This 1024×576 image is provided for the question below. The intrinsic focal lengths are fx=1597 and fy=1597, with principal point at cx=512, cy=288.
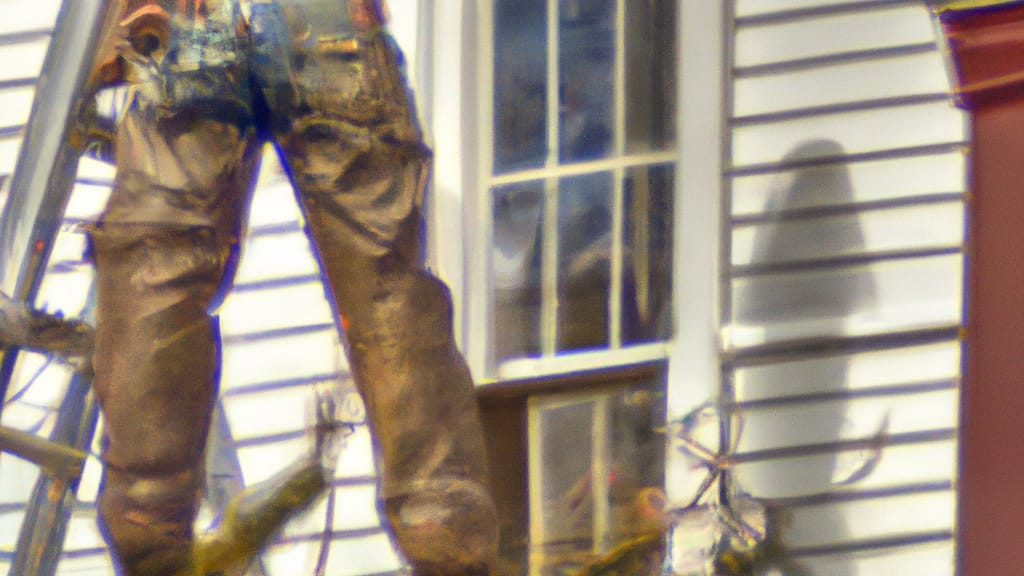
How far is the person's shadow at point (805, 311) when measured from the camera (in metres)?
1.63

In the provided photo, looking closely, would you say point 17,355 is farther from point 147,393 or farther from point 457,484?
point 457,484

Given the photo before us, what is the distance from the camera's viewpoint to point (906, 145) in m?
1.68

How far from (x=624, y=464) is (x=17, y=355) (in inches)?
27.9

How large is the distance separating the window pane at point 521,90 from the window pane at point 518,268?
0.04 m

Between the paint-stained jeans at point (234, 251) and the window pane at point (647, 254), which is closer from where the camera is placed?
the paint-stained jeans at point (234, 251)

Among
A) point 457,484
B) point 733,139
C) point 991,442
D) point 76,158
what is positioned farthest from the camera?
point 76,158

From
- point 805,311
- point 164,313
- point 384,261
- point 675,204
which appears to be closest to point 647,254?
point 675,204

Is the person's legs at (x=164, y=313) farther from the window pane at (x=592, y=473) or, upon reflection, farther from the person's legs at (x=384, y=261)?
the window pane at (x=592, y=473)

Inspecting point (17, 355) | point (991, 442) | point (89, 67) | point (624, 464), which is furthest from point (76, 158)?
point (991, 442)

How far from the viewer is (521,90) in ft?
5.79

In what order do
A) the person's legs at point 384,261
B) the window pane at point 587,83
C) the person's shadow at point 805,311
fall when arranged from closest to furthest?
the person's legs at point 384,261 → the person's shadow at point 805,311 → the window pane at point 587,83

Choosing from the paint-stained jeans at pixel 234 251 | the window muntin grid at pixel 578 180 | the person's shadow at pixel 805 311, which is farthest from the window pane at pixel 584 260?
the paint-stained jeans at pixel 234 251

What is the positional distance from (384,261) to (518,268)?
16.5 inches

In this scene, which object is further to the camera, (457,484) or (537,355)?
(537,355)
